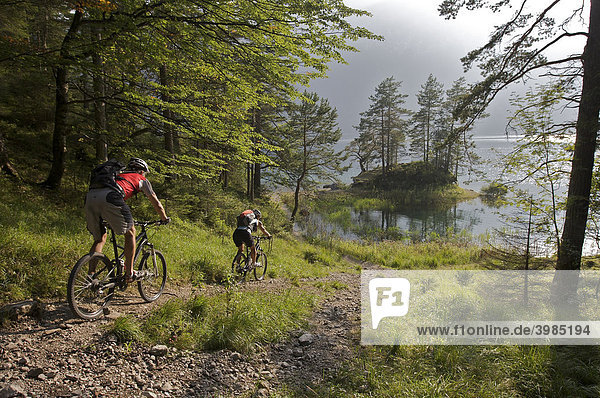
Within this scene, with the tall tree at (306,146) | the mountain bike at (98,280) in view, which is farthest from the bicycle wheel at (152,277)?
the tall tree at (306,146)

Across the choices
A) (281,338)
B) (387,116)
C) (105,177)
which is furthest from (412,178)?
(105,177)

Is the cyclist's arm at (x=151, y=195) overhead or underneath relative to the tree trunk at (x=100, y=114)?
underneath

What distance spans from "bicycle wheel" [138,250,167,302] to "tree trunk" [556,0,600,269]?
849cm

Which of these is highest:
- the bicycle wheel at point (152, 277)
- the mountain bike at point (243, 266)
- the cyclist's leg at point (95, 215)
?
the cyclist's leg at point (95, 215)

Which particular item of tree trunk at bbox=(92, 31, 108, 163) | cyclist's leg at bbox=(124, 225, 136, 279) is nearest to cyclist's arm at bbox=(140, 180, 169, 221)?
cyclist's leg at bbox=(124, 225, 136, 279)

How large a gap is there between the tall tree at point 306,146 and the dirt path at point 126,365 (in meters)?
18.4

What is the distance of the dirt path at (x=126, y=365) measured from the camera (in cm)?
271

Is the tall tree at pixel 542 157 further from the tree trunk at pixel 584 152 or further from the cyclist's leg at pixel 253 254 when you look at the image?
the cyclist's leg at pixel 253 254

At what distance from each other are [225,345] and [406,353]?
8.95 feet

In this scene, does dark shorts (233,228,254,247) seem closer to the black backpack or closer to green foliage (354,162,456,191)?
the black backpack

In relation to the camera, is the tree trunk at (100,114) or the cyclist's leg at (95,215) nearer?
the cyclist's leg at (95,215)

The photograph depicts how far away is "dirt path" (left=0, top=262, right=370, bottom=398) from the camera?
2707mm

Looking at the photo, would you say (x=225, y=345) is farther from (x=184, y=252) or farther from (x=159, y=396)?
(x=184, y=252)

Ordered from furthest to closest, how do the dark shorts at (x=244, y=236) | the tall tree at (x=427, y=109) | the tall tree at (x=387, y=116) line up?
A: the tall tree at (x=427, y=109) < the tall tree at (x=387, y=116) < the dark shorts at (x=244, y=236)
